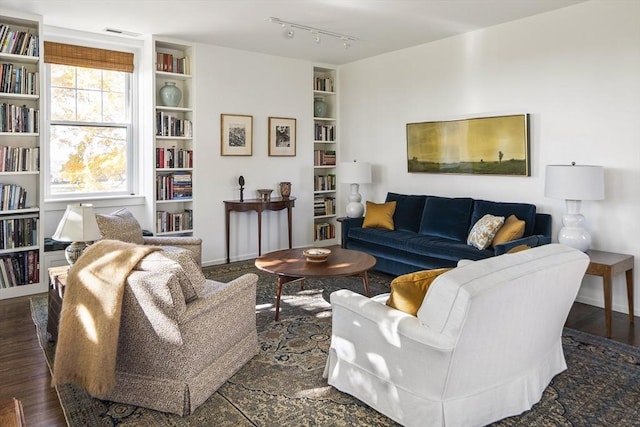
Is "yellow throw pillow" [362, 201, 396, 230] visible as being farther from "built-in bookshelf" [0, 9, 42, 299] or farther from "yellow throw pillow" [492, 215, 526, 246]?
"built-in bookshelf" [0, 9, 42, 299]

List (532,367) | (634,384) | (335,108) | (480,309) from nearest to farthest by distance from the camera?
(480,309) < (532,367) < (634,384) < (335,108)

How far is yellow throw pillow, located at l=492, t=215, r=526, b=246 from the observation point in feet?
13.5

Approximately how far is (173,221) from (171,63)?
5.90ft

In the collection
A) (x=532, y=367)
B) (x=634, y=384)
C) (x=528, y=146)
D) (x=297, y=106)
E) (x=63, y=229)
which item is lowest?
(x=634, y=384)

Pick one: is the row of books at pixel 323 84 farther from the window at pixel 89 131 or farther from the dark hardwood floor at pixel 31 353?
the dark hardwood floor at pixel 31 353

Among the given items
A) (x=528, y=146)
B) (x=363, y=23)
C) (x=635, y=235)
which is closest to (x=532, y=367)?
(x=635, y=235)

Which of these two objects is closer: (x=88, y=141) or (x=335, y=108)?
(x=88, y=141)

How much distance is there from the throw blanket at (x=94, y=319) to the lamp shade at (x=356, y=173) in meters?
3.82

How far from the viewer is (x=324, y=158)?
6.84 meters

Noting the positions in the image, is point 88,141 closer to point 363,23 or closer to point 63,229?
point 63,229

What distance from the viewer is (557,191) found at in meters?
3.83

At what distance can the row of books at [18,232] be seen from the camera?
172 inches

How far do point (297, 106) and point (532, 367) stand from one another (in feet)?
15.6

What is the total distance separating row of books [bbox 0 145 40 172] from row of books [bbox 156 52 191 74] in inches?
62.7
